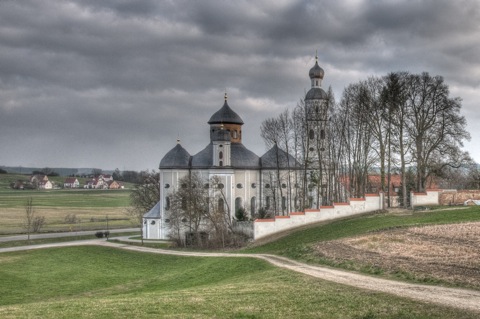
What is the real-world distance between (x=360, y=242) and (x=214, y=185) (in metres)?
29.0

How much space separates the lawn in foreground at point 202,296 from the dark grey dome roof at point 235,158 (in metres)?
21.2

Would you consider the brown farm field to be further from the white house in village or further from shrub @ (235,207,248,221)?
the white house in village

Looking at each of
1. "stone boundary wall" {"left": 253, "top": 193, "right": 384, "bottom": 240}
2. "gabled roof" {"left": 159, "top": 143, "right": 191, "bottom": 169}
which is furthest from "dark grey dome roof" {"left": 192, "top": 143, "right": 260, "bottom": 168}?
"stone boundary wall" {"left": 253, "top": 193, "right": 384, "bottom": 240}

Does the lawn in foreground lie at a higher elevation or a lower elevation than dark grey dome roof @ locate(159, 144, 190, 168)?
lower

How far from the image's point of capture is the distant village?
16201 cm

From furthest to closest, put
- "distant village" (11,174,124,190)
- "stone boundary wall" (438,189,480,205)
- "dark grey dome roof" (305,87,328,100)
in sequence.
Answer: "distant village" (11,174,124,190), "dark grey dome roof" (305,87,328,100), "stone boundary wall" (438,189,480,205)

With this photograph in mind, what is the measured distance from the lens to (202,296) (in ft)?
53.9

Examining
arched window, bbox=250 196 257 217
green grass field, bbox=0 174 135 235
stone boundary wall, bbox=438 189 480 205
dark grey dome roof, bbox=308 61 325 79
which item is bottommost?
green grass field, bbox=0 174 135 235

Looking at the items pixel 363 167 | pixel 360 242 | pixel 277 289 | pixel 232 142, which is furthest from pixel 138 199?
pixel 277 289

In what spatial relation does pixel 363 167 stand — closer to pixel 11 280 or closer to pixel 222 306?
pixel 11 280

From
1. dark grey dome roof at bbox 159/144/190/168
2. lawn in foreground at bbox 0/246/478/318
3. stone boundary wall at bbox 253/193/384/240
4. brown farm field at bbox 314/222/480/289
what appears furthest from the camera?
dark grey dome roof at bbox 159/144/190/168

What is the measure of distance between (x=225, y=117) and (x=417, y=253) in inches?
1618

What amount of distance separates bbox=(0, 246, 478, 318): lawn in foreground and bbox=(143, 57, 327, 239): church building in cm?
1975

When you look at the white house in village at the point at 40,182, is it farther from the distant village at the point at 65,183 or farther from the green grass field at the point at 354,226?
the green grass field at the point at 354,226
